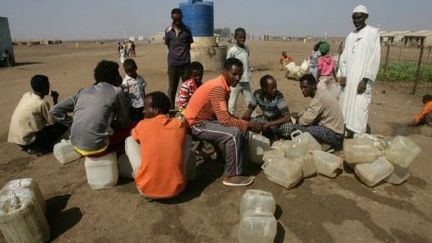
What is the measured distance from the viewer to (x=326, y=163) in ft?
14.2

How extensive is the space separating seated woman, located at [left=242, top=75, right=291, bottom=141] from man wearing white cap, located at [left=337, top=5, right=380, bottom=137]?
1.24m

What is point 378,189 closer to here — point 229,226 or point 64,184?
point 229,226

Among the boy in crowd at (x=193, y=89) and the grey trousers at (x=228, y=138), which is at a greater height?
the boy in crowd at (x=193, y=89)

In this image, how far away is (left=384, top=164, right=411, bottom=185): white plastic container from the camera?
14.0ft

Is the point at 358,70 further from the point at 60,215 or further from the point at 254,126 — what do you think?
the point at 60,215

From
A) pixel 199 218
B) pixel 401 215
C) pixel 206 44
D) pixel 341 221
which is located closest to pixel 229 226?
pixel 199 218

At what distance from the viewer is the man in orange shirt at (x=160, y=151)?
3457 millimetres

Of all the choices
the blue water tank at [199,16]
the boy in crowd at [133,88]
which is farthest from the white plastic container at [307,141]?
the blue water tank at [199,16]

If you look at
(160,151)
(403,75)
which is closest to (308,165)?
(160,151)

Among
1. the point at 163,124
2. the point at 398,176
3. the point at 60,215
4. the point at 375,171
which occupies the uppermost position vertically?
the point at 163,124

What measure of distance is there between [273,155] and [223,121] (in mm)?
893

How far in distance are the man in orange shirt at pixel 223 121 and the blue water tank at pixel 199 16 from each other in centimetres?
941

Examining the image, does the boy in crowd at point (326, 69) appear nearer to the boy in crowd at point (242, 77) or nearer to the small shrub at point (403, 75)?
the boy in crowd at point (242, 77)

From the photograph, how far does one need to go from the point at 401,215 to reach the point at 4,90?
492 inches
